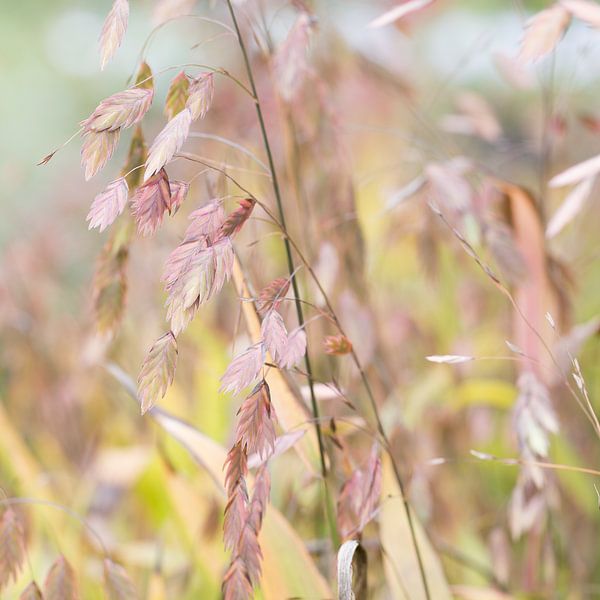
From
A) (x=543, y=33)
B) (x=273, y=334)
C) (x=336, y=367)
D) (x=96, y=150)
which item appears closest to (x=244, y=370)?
(x=273, y=334)

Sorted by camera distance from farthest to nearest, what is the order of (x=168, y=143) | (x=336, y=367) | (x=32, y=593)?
(x=336, y=367) → (x=32, y=593) → (x=168, y=143)

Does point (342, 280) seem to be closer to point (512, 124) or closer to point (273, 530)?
point (273, 530)

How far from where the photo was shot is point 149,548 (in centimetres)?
88

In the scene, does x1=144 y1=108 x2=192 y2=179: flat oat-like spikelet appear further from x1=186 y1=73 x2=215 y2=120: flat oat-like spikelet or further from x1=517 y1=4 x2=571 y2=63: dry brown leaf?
x1=517 y1=4 x2=571 y2=63: dry brown leaf

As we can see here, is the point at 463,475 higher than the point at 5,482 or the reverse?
the reverse

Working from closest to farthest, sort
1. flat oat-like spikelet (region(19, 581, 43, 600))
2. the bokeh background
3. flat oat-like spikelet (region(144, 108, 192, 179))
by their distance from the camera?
1. flat oat-like spikelet (region(144, 108, 192, 179))
2. flat oat-like spikelet (region(19, 581, 43, 600))
3. the bokeh background

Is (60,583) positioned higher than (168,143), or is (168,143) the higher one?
(168,143)

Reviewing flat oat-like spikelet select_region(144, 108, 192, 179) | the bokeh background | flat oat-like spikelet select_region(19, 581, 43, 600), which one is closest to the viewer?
flat oat-like spikelet select_region(144, 108, 192, 179)

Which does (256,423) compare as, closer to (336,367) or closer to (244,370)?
(244,370)

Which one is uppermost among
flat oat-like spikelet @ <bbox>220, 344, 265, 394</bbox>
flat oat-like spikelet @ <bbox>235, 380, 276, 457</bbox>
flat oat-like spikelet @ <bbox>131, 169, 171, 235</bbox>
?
flat oat-like spikelet @ <bbox>131, 169, 171, 235</bbox>

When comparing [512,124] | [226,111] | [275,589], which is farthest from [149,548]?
[512,124]

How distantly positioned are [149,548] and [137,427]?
29 centimetres

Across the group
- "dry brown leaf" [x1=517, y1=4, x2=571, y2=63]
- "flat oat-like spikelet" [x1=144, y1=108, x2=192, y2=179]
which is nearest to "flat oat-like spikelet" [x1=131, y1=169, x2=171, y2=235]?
"flat oat-like spikelet" [x1=144, y1=108, x2=192, y2=179]

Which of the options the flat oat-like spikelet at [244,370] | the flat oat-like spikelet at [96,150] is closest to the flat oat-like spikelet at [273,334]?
the flat oat-like spikelet at [244,370]
